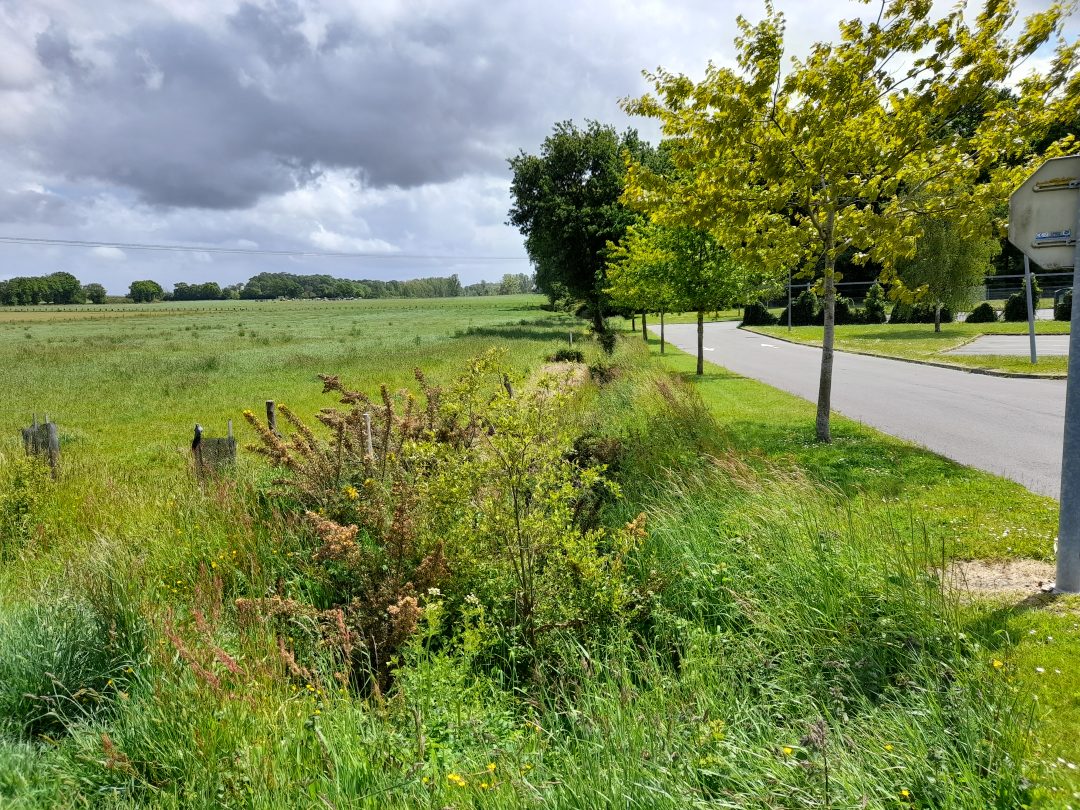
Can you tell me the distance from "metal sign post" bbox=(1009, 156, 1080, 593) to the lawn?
45.7 ft

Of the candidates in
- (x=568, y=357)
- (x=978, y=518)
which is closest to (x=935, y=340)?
(x=568, y=357)

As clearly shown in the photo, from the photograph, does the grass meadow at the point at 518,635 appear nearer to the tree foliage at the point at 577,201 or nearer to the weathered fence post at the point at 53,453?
the weathered fence post at the point at 53,453

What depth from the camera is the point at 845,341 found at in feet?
95.6

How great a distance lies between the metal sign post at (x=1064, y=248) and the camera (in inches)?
171

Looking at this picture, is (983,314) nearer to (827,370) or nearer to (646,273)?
(646,273)

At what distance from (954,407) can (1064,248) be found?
9.11 m

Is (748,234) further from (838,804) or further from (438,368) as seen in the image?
(438,368)

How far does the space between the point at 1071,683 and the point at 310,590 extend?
5.07 metres

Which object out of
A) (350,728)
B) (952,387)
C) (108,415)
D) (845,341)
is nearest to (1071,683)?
(350,728)

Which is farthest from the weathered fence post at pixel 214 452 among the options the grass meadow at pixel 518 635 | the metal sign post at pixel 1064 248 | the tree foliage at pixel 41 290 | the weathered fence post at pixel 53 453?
the tree foliage at pixel 41 290

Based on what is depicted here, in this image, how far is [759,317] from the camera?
4694cm

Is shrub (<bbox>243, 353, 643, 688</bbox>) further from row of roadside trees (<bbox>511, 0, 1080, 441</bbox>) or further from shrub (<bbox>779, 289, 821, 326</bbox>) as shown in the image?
shrub (<bbox>779, 289, 821, 326</bbox>)

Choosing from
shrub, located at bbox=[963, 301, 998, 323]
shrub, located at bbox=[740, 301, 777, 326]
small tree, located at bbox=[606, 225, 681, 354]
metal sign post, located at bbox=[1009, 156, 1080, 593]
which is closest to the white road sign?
metal sign post, located at bbox=[1009, 156, 1080, 593]

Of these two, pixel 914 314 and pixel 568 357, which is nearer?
pixel 568 357
